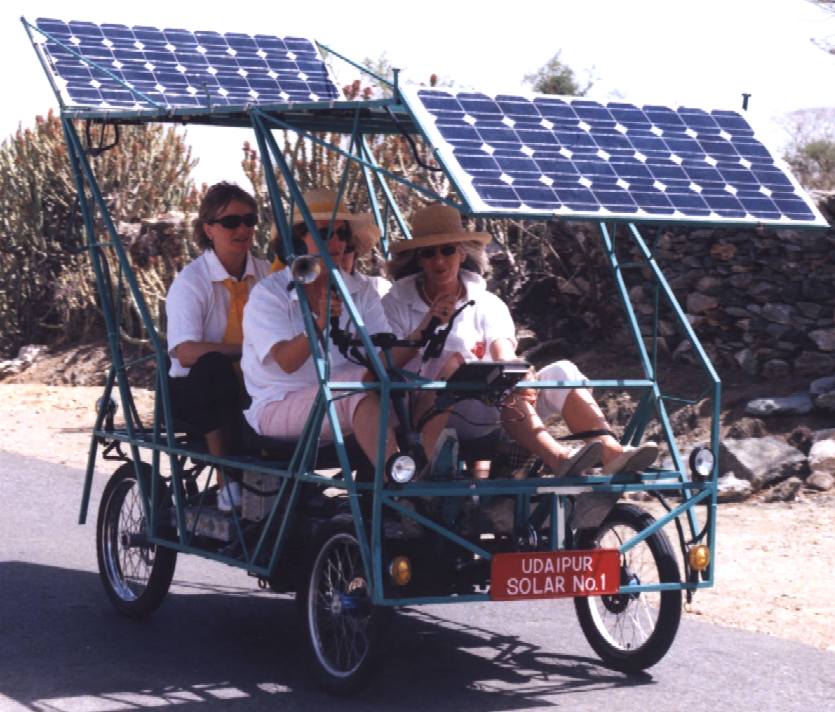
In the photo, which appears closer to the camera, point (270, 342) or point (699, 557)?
point (699, 557)

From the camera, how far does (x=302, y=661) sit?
6.96 metres

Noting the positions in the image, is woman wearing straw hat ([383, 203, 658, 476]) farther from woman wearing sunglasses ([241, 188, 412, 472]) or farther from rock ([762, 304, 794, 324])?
rock ([762, 304, 794, 324])

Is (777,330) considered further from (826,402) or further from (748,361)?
(826,402)

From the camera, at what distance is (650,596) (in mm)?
7367

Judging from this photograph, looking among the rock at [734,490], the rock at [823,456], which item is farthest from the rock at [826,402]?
the rock at [734,490]

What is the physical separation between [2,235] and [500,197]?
16974mm

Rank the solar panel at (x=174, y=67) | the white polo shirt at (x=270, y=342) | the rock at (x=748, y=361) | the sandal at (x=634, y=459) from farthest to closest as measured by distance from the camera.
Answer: the rock at (x=748, y=361), the solar panel at (x=174, y=67), the white polo shirt at (x=270, y=342), the sandal at (x=634, y=459)

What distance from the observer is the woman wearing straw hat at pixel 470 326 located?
6.84 m

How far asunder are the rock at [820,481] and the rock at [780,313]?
98.4 inches

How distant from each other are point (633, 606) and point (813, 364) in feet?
21.9

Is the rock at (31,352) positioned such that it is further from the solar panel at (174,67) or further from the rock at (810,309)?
the solar panel at (174,67)

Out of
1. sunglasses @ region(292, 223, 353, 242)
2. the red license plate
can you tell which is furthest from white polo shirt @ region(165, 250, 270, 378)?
the red license plate

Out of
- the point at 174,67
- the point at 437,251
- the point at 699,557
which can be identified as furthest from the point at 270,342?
the point at 174,67

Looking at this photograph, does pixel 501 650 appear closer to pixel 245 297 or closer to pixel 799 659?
pixel 799 659
